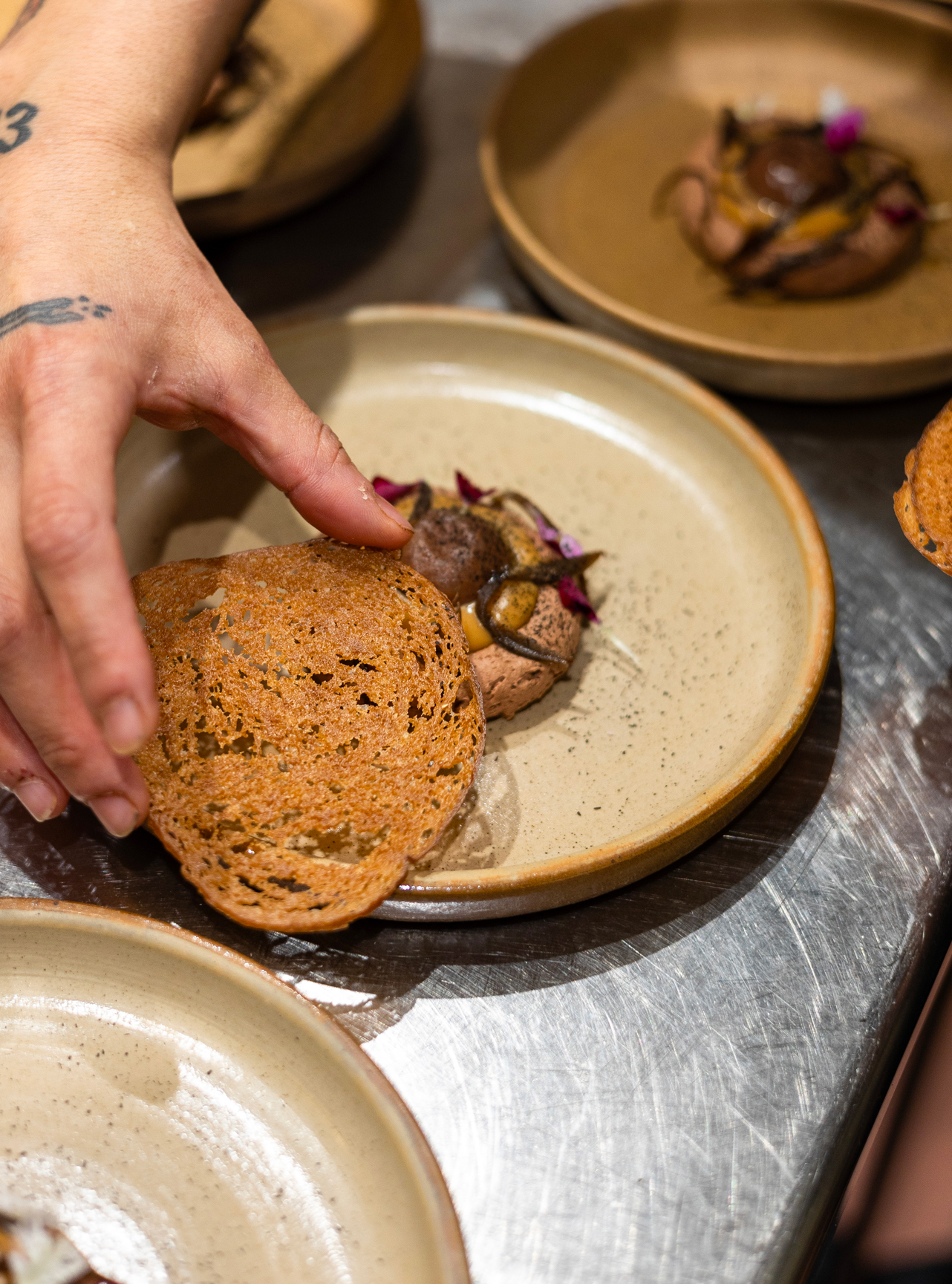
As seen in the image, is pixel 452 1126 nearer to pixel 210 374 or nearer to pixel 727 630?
pixel 727 630

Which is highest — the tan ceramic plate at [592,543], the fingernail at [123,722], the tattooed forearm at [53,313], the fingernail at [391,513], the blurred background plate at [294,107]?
the tattooed forearm at [53,313]

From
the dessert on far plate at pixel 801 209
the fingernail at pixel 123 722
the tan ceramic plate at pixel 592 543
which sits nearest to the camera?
the fingernail at pixel 123 722

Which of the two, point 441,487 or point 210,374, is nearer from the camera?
point 210,374

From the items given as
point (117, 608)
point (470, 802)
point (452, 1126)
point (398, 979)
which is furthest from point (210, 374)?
point (452, 1126)

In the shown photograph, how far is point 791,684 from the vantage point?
44.4 inches

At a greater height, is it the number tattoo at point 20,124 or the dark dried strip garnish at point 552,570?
the number tattoo at point 20,124

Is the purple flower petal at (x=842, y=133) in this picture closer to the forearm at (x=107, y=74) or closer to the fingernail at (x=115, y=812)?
the forearm at (x=107, y=74)

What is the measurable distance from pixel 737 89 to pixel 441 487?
1.32 meters

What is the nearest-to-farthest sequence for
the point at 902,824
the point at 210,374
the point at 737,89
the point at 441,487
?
the point at 210,374, the point at 902,824, the point at 441,487, the point at 737,89

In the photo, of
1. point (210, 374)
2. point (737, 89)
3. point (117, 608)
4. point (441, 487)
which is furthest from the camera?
point (737, 89)

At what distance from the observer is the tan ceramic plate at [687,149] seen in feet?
4.95

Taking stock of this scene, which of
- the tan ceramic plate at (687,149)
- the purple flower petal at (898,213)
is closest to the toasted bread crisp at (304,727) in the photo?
the tan ceramic plate at (687,149)

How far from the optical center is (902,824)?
3.81 feet

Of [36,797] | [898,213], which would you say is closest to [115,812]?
[36,797]
